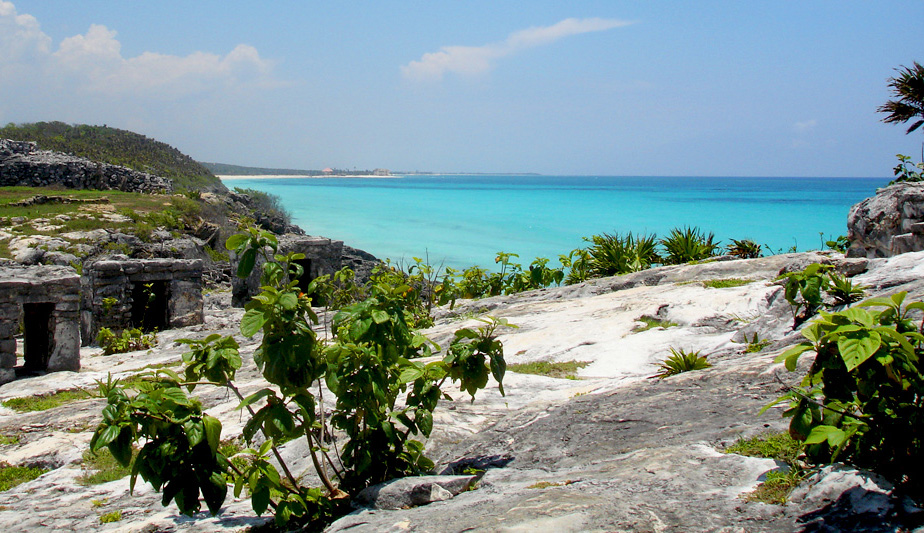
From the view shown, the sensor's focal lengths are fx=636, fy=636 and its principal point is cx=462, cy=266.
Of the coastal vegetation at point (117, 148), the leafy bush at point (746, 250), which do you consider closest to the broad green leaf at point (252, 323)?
the leafy bush at point (746, 250)

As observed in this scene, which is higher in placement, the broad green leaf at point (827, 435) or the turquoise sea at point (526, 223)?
the broad green leaf at point (827, 435)

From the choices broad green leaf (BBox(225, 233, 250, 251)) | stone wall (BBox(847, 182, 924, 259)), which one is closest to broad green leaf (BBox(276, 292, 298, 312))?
broad green leaf (BBox(225, 233, 250, 251))

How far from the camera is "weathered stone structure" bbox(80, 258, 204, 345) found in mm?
11766

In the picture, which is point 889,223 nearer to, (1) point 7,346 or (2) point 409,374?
(2) point 409,374

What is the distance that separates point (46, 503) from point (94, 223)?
65.6 feet

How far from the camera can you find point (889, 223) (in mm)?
Result: 8414

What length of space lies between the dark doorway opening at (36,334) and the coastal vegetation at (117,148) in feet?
99.1

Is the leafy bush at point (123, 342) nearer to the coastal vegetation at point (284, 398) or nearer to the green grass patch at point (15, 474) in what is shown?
the green grass patch at point (15, 474)

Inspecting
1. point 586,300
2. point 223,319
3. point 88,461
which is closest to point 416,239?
point 223,319

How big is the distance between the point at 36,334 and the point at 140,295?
3.24m

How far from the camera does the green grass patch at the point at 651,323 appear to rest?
22.5ft

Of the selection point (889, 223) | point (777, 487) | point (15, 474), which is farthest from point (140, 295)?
point (889, 223)

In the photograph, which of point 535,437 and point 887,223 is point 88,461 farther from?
point 887,223

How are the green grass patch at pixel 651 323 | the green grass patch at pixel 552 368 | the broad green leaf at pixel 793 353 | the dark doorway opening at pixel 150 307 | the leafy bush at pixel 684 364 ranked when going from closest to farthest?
1. the broad green leaf at pixel 793 353
2. the leafy bush at pixel 684 364
3. the green grass patch at pixel 552 368
4. the green grass patch at pixel 651 323
5. the dark doorway opening at pixel 150 307
